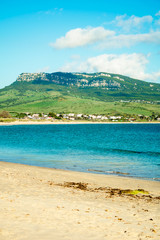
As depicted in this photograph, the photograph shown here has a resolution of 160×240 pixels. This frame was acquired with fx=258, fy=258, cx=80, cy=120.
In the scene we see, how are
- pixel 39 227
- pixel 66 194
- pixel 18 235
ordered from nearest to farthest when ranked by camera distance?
pixel 18 235, pixel 39 227, pixel 66 194

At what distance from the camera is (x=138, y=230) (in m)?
10.8

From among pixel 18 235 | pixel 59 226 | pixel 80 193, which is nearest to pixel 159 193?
pixel 80 193

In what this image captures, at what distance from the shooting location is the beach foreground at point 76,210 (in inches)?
407

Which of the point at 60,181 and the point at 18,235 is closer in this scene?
the point at 18,235

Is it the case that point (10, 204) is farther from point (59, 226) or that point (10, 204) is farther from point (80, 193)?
point (80, 193)

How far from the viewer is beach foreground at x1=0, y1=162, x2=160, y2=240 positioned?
1034cm

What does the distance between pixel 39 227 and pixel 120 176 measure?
665 inches

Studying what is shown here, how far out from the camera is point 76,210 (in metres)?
13.4

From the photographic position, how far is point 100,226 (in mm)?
11148

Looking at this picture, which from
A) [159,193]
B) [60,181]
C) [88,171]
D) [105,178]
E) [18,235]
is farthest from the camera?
[88,171]

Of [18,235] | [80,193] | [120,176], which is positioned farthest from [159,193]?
[18,235]

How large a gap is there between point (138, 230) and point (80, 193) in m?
7.55

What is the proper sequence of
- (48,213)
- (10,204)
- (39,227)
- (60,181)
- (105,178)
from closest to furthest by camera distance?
(39,227)
(48,213)
(10,204)
(60,181)
(105,178)

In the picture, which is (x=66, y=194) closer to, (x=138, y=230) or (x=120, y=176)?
(x=138, y=230)
